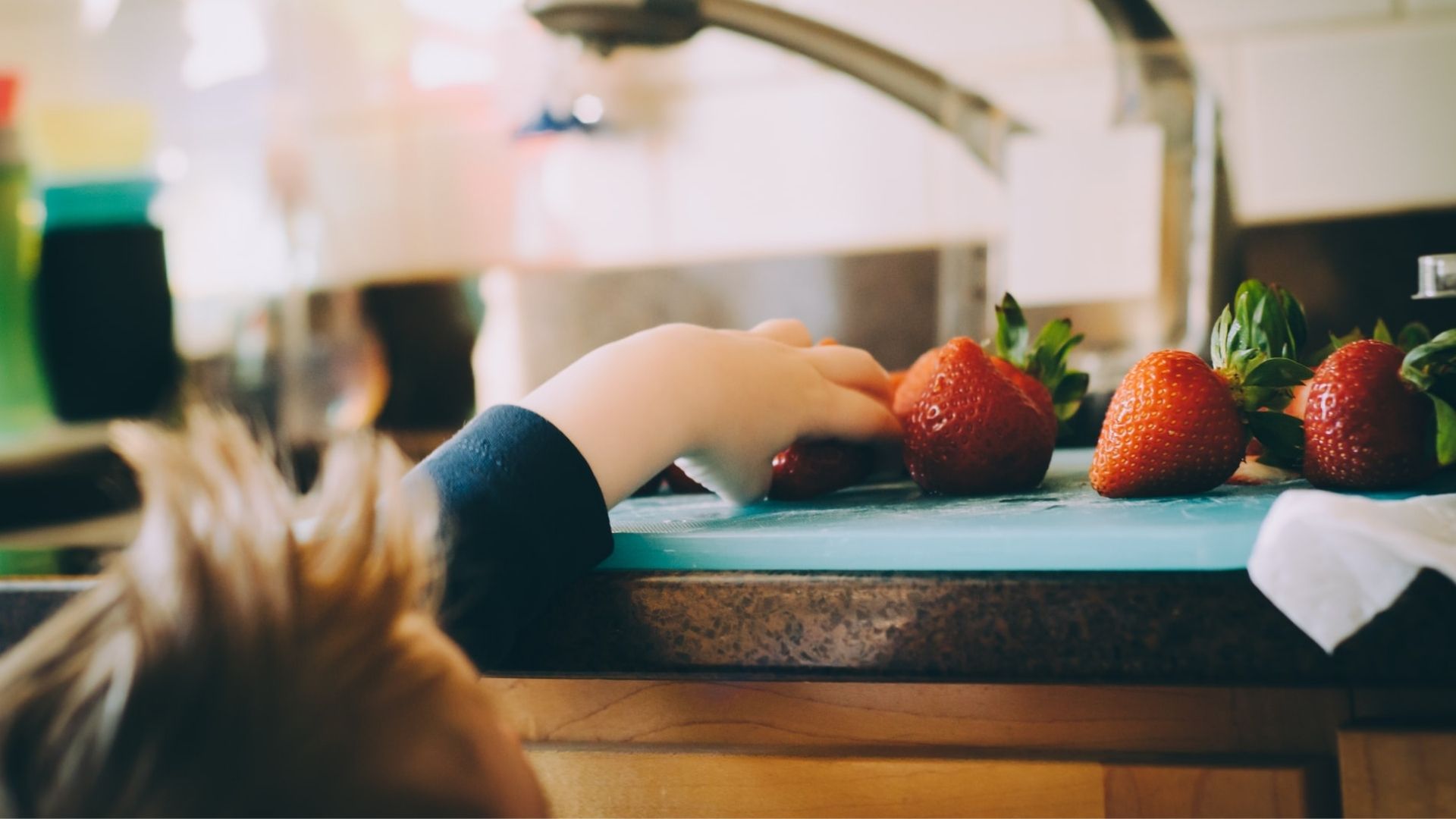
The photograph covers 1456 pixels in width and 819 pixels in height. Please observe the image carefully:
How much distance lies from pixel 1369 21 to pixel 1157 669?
3.07 ft

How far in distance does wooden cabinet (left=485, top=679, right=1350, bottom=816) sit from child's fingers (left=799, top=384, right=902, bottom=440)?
170mm

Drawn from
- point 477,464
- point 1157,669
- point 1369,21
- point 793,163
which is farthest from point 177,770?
point 1369,21

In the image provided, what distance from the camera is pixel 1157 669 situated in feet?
1.20

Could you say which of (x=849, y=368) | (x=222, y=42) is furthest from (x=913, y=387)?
(x=222, y=42)

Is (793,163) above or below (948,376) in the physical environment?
above

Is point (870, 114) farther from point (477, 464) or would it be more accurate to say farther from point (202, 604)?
point (202, 604)

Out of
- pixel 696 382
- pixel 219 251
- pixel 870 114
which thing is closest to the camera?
pixel 696 382

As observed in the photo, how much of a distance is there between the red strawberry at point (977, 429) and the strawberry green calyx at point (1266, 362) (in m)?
0.09

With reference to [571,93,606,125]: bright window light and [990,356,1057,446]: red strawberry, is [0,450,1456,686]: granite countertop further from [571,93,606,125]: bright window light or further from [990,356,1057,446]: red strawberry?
[571,93,606,125]: bright window light

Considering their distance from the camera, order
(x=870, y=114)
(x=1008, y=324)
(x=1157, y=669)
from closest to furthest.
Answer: (x=1157, y=669) < (x=1008, y=324) < (x=870, y=114)

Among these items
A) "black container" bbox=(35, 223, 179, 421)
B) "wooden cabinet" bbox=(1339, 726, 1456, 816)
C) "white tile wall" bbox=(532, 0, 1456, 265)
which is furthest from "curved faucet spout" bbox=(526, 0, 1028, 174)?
"black container" bbox=(35, 223, 179, 421)

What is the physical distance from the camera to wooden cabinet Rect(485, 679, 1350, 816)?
37 cm

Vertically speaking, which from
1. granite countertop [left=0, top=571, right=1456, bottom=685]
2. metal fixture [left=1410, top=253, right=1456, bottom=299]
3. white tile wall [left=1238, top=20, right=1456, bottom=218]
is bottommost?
granite countertop [left=0, top=571, right=1456, bottom=685]

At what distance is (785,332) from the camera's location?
62cm
